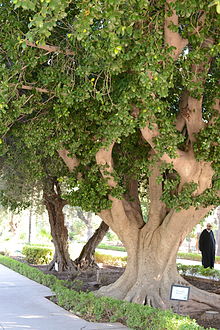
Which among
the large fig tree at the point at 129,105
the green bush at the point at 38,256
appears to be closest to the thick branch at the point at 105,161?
the large fig tree at the point at 129,105

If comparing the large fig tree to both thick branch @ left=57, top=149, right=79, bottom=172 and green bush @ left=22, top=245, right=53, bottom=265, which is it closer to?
thick branch @ left=57, top=149, right=79, bottom=172

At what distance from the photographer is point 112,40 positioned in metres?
5.80

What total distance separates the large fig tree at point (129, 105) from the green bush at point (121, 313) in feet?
3.95

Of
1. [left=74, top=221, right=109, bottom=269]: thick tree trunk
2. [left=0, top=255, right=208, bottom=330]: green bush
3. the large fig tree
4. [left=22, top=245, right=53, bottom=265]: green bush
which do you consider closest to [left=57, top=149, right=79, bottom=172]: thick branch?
the large fig tree

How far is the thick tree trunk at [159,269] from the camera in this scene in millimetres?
9250

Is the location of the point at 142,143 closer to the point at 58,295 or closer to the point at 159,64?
the point at 159,64

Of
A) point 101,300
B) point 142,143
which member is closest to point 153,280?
point 101,300

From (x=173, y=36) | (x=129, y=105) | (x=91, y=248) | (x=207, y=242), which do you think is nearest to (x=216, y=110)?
(x=173, y=36)

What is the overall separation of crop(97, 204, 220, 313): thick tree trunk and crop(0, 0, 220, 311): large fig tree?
2 centimetres

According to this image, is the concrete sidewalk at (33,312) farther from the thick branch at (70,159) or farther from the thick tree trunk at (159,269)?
the thick branch at (70,159)

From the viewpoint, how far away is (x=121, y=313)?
7.69m

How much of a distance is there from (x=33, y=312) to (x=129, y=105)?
177 inches

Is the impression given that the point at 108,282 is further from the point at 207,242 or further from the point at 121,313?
the point at 121,313

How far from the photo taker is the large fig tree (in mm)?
6340
